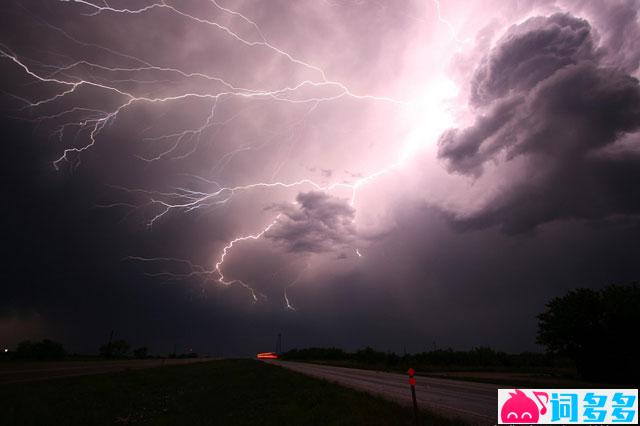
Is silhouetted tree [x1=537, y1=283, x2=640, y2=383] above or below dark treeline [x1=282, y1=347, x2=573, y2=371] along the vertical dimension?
above

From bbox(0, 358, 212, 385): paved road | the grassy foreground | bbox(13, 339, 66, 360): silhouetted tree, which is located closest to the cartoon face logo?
the grassy foreground

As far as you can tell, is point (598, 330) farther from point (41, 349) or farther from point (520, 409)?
point (41, 349)

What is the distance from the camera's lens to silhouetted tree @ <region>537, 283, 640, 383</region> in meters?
25.0

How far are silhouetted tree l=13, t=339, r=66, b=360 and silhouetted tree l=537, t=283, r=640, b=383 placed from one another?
85689 millimetres

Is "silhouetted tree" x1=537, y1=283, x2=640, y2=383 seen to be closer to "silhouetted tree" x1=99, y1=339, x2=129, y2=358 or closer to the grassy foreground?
the grassy foreground

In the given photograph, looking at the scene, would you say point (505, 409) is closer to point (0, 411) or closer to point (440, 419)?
point (440, 419)

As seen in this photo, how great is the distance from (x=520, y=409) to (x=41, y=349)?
93.0 metres

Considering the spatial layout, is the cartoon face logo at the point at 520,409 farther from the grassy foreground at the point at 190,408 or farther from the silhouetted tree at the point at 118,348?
the silhouetted tree at the point at 118,348

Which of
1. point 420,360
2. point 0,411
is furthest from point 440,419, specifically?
point 420,360

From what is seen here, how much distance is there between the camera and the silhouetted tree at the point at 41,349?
74.0 m

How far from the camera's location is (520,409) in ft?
24.7

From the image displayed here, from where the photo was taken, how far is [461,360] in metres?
61.4

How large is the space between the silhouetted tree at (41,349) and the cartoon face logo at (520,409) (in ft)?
294

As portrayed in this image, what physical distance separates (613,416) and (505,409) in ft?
5.80
